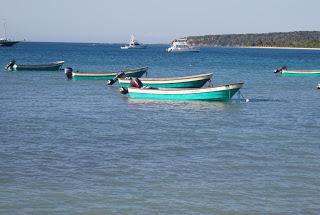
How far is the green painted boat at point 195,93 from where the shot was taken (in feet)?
114

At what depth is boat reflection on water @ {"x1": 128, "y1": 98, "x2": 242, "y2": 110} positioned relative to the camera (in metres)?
33.2

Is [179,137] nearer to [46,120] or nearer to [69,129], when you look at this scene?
[69,129]

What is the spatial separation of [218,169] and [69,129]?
9.04 metres

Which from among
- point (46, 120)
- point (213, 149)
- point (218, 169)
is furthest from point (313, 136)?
point (46, 120)

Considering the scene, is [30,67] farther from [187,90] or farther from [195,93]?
[195,93]

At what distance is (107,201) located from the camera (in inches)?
560

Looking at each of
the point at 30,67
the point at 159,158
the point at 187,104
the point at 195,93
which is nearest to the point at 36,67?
the point at 30,67

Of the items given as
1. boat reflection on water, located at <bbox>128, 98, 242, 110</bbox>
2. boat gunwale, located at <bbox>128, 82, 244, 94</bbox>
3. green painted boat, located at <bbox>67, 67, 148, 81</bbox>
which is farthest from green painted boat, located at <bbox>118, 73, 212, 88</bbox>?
green painted boat, located at <bbox>67, 67, 148, 81</bbox>

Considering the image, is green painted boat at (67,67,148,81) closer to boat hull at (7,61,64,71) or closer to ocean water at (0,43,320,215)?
boat hull at (7,61,64,71)

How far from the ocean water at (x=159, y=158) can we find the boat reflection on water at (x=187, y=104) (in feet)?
0.20

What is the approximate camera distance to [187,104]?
34438mm

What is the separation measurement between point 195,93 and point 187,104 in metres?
1.07

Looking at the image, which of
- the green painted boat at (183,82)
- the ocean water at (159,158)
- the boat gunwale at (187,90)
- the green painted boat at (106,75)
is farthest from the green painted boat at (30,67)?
the ocean water at (159,158)

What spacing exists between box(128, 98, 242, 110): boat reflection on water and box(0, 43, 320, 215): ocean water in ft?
0.20
